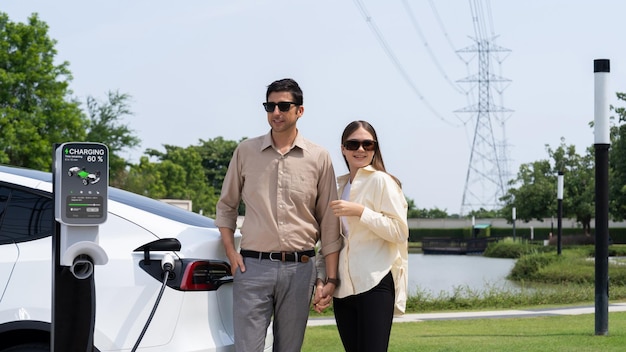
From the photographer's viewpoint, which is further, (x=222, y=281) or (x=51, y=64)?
(x=51, y=64)

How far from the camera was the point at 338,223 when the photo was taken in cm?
489

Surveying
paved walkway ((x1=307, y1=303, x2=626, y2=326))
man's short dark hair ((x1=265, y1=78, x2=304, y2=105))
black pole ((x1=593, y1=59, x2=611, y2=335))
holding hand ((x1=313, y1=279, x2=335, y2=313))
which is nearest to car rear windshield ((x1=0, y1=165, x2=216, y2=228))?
holding hand ((x1=313, y1=279, x2=335, y2=313))

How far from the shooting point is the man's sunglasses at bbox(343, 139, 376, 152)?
196 inches

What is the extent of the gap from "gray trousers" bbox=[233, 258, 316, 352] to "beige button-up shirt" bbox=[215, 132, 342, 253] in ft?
0.38

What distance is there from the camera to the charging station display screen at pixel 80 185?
4.19 metres

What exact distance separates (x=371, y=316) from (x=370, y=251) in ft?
1.14

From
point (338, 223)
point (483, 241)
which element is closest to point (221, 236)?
point (338, 223)

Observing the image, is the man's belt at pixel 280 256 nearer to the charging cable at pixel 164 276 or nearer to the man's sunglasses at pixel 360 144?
the charging cable at pixel 164 276

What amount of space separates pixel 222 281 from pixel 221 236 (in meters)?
0.24

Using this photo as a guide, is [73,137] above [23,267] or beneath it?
above

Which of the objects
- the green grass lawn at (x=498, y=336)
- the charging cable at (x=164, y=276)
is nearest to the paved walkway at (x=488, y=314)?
the green grass lawn at (x=498, y=336)

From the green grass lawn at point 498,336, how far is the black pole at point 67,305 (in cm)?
538

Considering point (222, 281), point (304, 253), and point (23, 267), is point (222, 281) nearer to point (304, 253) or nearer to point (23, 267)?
point (304, 253)

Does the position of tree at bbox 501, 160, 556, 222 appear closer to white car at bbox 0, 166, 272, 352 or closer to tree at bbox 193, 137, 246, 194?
tree at bbox 193, 137, 246, 194
